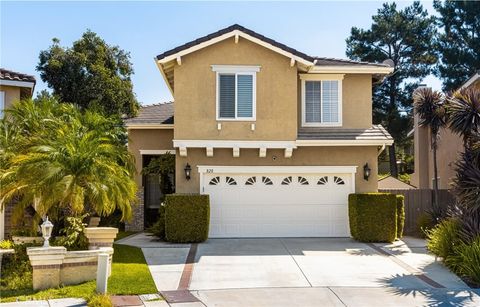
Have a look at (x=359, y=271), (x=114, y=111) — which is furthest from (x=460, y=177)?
(x=114, y=111)

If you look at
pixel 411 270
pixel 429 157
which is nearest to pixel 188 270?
pixel 411 270

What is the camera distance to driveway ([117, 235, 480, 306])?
10000mm

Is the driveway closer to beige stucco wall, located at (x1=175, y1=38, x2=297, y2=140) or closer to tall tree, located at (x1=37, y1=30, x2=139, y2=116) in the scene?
beige stucco wall, located at (x1=175, y1=38, x2=297, y2=140)

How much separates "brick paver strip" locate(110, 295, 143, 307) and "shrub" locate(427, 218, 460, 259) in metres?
7.82

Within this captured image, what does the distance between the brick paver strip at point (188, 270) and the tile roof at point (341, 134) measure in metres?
5.46

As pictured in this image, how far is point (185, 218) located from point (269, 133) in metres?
3.96

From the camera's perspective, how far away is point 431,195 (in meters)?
19.5

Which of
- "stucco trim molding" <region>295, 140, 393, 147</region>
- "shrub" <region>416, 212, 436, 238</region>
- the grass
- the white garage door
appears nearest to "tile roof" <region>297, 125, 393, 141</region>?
"stucco trim molding" <region>295, 140, 393, 147</region>

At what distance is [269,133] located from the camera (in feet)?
56.3

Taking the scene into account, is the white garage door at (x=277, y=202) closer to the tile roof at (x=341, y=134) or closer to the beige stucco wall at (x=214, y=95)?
the tile roof at (x=341, y=134)

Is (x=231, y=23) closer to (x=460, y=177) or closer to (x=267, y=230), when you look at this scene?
(x=267, y=230)

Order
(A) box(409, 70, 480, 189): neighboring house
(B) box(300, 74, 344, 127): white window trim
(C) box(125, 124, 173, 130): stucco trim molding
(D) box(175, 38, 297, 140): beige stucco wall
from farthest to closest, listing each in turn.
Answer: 1. (A) box(409, 70, 480, 189): neighboring house
2. (C) box(125, 124, 173, 130): stucco trim molding
3. (B) box(300, 74, 344, 127): white window trim
4. (D) box(175, 38, 297, 140): beige stucco wall

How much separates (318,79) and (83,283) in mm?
11264

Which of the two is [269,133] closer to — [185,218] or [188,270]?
[185,218]
